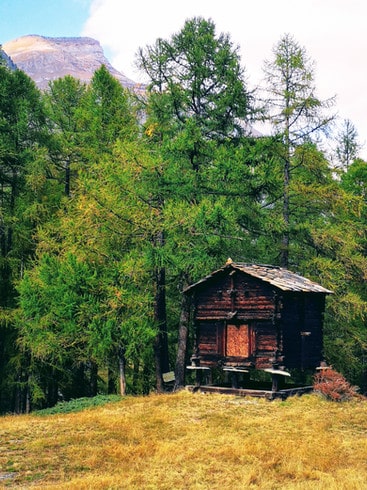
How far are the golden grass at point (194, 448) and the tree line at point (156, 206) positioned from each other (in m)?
6.30

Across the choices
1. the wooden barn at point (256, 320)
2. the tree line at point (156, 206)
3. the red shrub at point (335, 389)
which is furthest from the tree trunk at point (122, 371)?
the red shrub at point (335, 389)

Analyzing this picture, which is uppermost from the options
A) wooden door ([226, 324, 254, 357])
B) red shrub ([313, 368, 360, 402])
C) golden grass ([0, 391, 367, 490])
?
wooden door ([226, 324, 254, 357])

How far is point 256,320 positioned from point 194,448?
8480mm

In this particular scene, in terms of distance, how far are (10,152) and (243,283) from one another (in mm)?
12637

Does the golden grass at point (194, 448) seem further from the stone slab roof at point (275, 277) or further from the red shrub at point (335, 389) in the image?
the stone slab roof at point (275, 277)

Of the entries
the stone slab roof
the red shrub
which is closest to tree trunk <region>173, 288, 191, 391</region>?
the stone slab roof

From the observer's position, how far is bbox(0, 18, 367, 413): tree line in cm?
2430

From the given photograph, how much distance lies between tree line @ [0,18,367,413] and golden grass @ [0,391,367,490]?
6.30 metres

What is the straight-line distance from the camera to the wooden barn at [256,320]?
21234 millimetres

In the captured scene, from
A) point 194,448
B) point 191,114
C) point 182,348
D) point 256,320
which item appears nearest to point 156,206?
point 191,114

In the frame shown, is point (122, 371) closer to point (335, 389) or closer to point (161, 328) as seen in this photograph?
point (161, 328)

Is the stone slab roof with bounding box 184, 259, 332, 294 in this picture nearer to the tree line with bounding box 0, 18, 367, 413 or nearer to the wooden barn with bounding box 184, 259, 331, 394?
the wooden barn with bounding box 184, 259, 331, 394

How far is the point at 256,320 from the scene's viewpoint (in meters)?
21.7

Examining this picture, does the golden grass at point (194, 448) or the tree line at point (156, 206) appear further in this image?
the tree line at point (156, 206)
